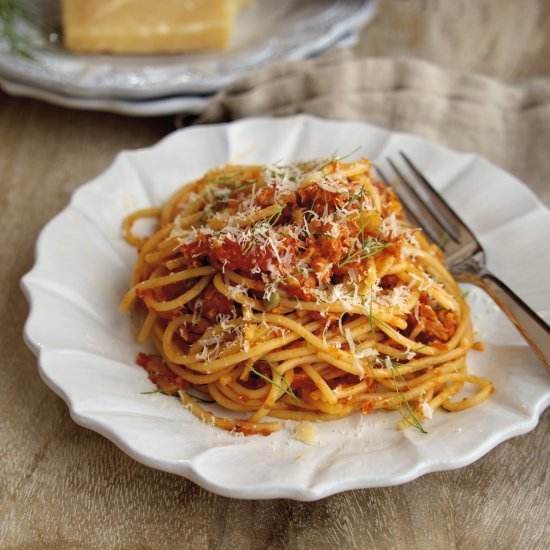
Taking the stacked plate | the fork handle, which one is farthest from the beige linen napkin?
the fork handle

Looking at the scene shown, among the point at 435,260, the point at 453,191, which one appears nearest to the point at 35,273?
the point at 435,260

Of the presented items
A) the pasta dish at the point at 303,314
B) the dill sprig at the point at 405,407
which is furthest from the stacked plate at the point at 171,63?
the dill sprig at the point at 405,407

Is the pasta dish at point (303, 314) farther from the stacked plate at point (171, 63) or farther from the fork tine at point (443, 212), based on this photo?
the stacked plate at point (171, 63)

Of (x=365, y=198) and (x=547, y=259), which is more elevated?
(x=365, y=198)

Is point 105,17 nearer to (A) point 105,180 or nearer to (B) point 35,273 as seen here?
(A) point 105,180

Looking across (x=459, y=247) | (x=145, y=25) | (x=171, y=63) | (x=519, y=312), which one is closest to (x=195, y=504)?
(x=519, y=312)

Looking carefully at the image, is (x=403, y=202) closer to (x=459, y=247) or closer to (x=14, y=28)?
(x=459, y=247)
